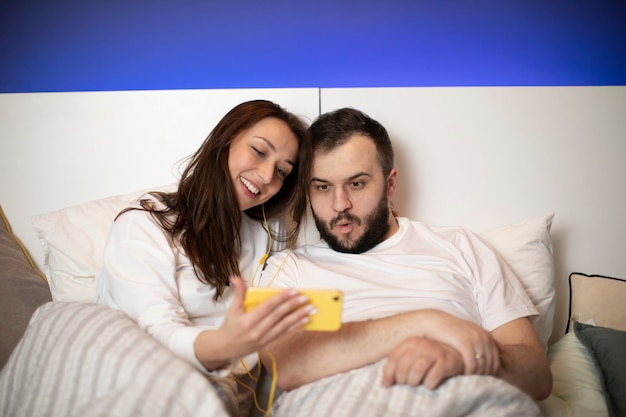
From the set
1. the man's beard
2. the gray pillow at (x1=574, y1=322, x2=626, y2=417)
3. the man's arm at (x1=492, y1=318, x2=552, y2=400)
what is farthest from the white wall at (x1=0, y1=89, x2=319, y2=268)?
the gray pillow at (x1=574, y1=322, x2=626, y2=417)

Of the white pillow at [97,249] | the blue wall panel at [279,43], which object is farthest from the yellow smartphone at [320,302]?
the blue wall panel at [279,43]

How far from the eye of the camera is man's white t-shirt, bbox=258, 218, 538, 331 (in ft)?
3.84

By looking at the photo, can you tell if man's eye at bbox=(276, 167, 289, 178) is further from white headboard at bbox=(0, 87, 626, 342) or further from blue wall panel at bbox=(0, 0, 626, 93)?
blue wall panel at bbox=(0, 0, 626, 93)

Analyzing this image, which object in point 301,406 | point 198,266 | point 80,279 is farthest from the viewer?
point 80,279

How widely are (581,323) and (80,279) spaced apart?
1587 mm

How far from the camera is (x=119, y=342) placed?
2.74 ft

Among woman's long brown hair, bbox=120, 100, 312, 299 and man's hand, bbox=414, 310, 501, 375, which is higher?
woman's long brown hair, bbox=120, 100, 312, 299

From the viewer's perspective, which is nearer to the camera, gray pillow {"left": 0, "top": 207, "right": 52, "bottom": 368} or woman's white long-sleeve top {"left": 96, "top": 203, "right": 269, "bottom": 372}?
woman's white long-sleeve top {"left": 96, "top": 203, "right": 269, "bottom": 372}

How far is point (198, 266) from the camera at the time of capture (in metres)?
1.12

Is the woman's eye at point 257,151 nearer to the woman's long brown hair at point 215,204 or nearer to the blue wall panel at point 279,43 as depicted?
the woman's long brown hair at point 215,204

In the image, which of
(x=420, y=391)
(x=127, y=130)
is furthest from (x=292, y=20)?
(x=420, y=391)

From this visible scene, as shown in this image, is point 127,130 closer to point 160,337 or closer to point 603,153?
point 160,337

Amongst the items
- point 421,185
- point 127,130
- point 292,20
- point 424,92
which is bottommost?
point 421,185

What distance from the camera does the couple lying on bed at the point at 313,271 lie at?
2.88ft
